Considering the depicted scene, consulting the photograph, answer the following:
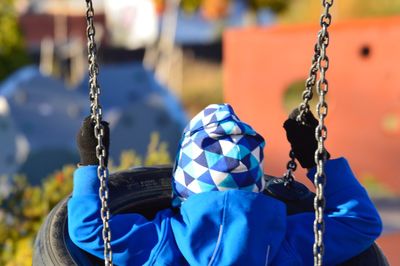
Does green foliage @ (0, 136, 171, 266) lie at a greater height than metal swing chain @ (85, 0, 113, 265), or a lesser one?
lesser

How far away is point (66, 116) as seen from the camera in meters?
5.66

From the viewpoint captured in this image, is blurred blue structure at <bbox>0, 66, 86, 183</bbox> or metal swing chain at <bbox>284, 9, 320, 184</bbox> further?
blurred blue structure at <bbox>0, 66, 86, 183</bbox>

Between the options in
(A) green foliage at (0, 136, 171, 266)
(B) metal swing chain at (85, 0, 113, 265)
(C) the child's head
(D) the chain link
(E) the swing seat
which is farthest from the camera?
(A) green foliage at (0, 136, 171, 266)

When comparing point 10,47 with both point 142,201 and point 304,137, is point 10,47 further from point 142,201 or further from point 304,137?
point 304,137

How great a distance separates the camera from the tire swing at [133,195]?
6.03ft

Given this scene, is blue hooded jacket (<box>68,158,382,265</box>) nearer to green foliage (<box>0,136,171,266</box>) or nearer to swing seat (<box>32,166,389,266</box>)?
swing seat (<box>32,166,389,266</box>)

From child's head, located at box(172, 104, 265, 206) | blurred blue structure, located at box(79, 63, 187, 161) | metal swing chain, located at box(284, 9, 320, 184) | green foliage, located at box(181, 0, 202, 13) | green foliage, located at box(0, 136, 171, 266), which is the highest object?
green foliage, located at box(181, 0, 202, 13)

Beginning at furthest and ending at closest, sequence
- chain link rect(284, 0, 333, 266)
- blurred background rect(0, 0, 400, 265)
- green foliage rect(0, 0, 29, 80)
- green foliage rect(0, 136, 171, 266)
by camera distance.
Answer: green foliage rect(0, 0, 29, 80), blurred background rect(0, 0, 400, 265), green foliage rect(0, 136, 171, 266), chain link rect(284, 0, 333, 266)

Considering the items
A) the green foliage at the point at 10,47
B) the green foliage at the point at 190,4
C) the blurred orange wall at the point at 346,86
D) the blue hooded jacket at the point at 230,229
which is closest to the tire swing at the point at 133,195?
the blue hooded jacket at the point at 230,229

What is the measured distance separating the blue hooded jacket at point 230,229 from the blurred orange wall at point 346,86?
497 centimetres

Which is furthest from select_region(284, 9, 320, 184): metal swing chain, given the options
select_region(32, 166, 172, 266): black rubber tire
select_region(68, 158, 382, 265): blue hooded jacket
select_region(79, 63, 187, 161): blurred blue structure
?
select_region(79, 63, 187, 161): blurred blue structure

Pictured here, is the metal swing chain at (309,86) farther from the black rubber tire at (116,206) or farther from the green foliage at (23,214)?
the green foliage at (23,214)

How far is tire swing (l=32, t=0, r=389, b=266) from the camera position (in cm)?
184

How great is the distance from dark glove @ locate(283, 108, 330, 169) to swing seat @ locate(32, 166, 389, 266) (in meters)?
0.32
